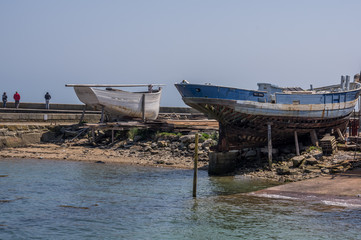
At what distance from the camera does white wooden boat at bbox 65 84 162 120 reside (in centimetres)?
2917

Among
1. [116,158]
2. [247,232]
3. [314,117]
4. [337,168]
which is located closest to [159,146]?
[116,158]

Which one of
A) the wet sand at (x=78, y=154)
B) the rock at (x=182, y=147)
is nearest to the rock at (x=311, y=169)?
the wet sand at (x=78, y=154)

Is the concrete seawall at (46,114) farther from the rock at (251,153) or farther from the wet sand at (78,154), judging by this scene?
the rock at (251,153)

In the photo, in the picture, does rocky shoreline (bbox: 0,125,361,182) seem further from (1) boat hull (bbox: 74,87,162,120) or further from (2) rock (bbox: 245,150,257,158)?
(1) boat hull (bbox: 74,87,162,120)

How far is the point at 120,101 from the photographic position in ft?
100

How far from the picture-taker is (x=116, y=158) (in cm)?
2481

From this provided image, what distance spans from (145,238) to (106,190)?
19.2 ft

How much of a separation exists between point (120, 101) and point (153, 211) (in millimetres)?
16829

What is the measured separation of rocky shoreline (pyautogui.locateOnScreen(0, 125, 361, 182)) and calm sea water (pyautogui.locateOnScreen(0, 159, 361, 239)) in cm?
197

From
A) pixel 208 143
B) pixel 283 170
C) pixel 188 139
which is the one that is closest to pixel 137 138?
pixel 188 139

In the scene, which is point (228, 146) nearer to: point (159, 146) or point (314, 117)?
point (314, 117)

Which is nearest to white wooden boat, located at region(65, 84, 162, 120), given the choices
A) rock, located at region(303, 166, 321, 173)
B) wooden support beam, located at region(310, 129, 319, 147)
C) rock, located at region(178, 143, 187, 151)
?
rock, located at region(178, 143, 187, 151)

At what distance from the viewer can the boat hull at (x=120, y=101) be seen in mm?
29250

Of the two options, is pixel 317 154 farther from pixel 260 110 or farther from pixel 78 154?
pixel 78 154
